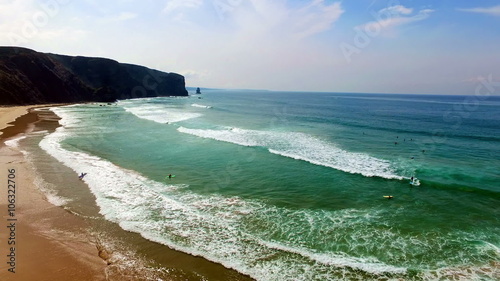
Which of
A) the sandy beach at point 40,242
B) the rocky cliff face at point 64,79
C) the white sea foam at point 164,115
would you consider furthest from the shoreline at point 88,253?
the rocky cliff face at point 64,79

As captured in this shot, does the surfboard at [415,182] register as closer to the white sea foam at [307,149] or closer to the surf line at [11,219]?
the white sea foam at [307,149]

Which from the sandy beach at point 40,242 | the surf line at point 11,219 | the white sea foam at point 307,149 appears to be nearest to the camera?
the sandy beach at point 40,242

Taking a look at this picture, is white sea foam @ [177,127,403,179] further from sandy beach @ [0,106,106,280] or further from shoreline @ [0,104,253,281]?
sandy beach @ [0,106,106,280]

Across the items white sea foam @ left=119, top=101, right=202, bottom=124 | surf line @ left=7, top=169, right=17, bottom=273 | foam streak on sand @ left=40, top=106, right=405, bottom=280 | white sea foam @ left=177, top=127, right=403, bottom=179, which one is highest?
white sea foam @ left=119, top=101, right=202, bottom=124

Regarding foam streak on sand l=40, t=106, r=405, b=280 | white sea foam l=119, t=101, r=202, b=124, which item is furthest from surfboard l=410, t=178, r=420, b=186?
white sea foam l=119, t=101, r=202, b=124

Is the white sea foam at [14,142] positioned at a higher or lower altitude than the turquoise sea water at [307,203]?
higher

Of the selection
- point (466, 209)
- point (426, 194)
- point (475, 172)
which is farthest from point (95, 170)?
point (475, 172)

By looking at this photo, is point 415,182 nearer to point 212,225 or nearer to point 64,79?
point 212,225
